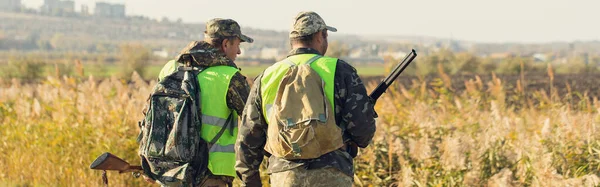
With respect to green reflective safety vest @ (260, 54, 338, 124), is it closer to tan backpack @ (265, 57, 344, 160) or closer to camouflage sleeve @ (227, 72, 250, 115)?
tan backpack @ (265, 57, 344, 160)

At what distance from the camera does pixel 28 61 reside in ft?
127

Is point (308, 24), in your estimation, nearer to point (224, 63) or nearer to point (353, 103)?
point (353, 103)

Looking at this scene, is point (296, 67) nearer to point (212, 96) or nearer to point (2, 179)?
point (212, 96)

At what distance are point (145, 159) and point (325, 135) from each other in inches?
68.8

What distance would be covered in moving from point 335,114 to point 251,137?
2.02ft

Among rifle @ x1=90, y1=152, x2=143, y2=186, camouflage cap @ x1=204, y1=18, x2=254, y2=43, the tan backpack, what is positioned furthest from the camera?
rifle @ x1=90, y1=152, x2=143, y2=186

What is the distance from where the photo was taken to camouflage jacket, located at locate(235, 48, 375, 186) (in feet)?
15.7

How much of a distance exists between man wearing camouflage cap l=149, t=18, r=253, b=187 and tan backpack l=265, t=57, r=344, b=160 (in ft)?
2.86

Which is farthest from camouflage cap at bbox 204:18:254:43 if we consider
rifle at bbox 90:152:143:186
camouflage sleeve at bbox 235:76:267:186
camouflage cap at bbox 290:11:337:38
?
rifle at bbox 90:152:143:186

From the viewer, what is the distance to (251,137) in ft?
17.0

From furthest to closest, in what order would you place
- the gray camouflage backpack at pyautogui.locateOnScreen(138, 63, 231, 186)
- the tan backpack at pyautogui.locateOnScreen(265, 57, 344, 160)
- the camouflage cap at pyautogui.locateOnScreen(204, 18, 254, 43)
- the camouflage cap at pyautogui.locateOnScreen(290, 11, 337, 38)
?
the camouflage cap at pyautogui.locateOnScreen(204, 18, 254, 43), the gray camouflage backpack at pyautogui.locateOnScreen(138, 63, 231, 186), the camouflage cap at pyautogui.locateOnScreen(290, 11, 337, 38), the tan backpack at pyautogui.locateOnScreen(265, 57, 344, 160)

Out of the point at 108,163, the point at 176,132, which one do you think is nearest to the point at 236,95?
the point at 176,132

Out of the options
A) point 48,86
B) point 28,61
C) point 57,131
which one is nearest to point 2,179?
point 57,131

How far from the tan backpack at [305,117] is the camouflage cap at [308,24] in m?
0.24
